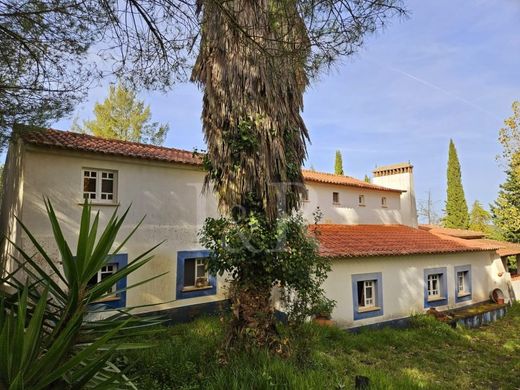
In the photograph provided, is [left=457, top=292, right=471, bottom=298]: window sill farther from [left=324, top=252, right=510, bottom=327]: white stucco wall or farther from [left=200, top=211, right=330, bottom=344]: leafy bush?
[left=200, top=211, right=330, bottom=344]: leafy bush

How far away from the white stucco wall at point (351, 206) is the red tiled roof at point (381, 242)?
62 centimetres

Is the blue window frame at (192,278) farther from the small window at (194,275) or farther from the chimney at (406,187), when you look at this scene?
the chimney at (406,187)

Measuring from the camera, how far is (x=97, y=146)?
1136cm

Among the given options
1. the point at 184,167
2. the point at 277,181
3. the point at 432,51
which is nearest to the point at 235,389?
the point at 277,181

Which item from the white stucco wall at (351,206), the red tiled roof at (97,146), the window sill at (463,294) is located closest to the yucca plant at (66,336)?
the red tiled roof at (97,146)

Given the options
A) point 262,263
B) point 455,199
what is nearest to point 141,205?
point 262,263

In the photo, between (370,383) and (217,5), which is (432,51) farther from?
(370,383)

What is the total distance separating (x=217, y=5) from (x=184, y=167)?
28.7ft

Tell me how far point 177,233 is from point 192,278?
1.93m

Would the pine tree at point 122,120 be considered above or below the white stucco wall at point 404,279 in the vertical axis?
above

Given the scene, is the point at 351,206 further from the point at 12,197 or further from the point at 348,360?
the point at 12,197

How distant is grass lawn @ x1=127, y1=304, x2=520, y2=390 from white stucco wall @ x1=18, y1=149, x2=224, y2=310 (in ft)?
7.78

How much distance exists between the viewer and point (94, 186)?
11203mm

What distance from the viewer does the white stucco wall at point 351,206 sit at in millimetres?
17250
